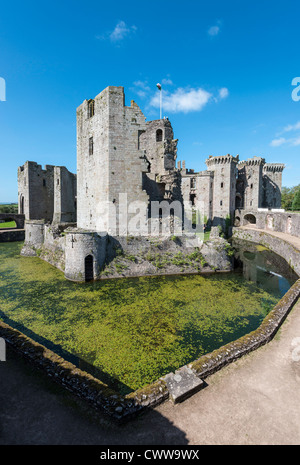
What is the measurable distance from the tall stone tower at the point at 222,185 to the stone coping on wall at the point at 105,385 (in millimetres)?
29101

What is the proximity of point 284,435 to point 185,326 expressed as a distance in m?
4.61

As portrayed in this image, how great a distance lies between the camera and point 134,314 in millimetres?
8977

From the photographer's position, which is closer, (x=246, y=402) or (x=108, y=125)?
(x=246, y=402)

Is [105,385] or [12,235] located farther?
[12,235]

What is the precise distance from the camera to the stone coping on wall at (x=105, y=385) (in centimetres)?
401

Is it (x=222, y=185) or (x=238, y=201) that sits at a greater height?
(x=222, y=185)

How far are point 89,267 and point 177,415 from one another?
9507mm

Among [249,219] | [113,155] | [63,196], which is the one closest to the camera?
[113,155]

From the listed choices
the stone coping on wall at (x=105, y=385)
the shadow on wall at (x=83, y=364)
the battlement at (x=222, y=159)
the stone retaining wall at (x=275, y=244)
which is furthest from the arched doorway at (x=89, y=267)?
the battlement at (x=222, y=159)

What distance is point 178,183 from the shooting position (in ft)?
60.3

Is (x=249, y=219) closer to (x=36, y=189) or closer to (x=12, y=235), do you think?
(x=36, y=189)

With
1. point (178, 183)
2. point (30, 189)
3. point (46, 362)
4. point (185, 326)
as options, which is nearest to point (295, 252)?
point (178, 183)

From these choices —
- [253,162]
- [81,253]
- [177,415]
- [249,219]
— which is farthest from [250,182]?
[177,415]
